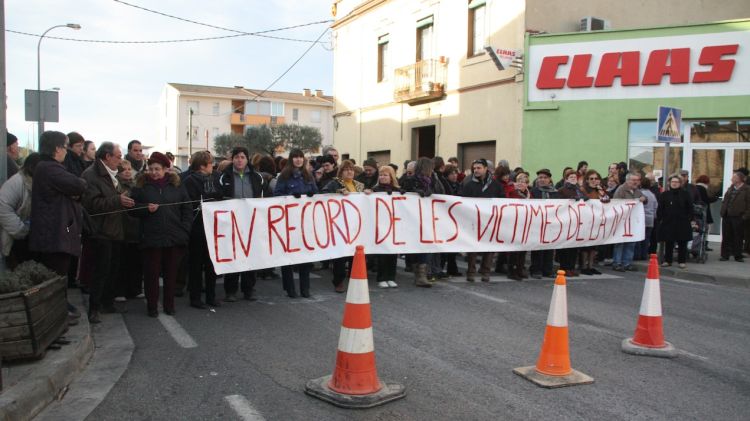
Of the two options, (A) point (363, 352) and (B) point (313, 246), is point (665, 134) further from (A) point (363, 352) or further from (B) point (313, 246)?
(A) point (363, 352)

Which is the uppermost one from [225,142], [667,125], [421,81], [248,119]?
[248,119]

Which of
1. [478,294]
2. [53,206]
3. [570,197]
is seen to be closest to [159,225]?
[53,206]

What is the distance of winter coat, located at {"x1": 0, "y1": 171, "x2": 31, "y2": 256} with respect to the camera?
5988 mm

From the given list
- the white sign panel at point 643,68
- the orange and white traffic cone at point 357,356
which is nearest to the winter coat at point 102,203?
the orange and white traffic cone at point 357,356

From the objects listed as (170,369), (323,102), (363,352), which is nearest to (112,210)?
(170,369)

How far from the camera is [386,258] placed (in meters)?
9.12

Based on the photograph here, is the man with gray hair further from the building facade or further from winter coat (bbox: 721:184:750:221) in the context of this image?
the building facade

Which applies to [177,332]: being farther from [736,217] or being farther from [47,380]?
[736,217]

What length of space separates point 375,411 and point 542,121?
14.8 meters

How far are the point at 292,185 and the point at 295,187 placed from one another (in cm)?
5

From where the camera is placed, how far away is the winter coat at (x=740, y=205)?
512 inches

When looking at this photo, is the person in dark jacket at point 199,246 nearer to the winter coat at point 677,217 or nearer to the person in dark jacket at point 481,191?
the person in dark jacket at point 481,191

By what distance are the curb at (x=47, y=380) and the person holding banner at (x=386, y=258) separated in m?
4.32

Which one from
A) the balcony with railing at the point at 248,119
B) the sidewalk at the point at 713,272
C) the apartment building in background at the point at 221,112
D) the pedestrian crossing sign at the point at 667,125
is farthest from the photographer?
the balcony with railing at the point at 248,119
